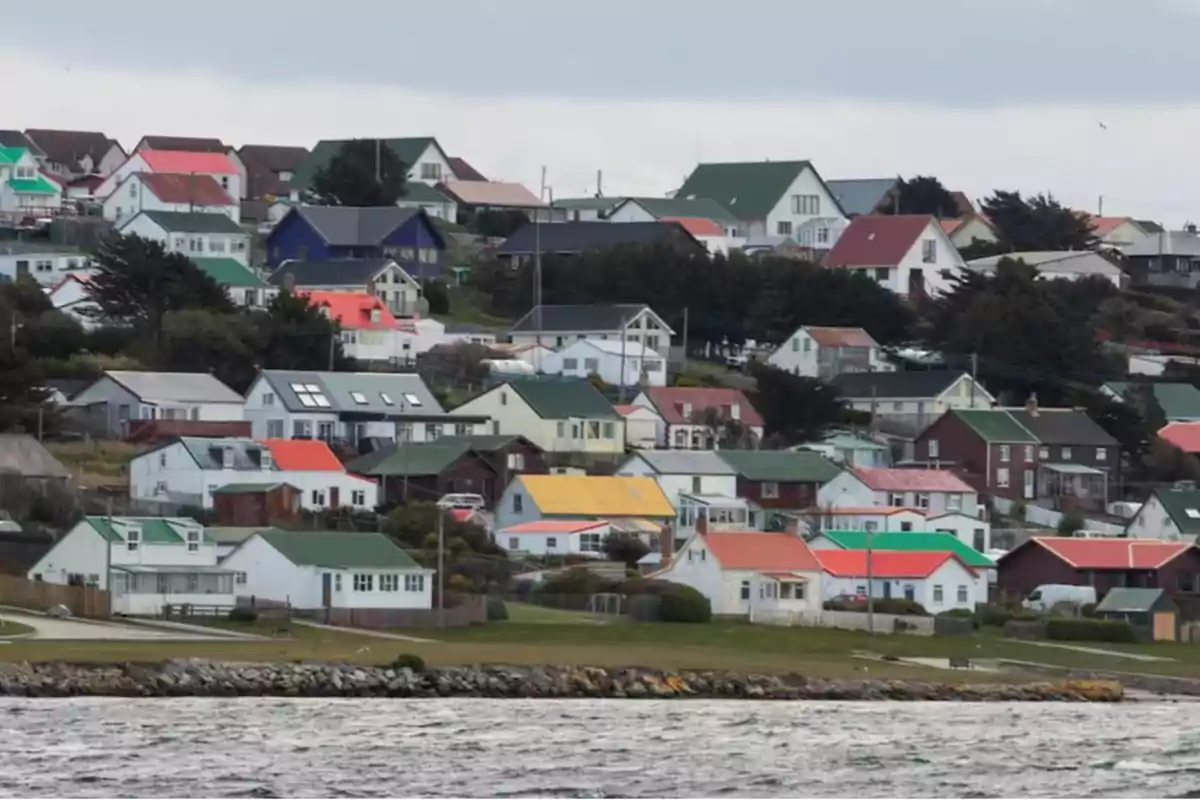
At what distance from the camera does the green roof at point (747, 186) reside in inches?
5477

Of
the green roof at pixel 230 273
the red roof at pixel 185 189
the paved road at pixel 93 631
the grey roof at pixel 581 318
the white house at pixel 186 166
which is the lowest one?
the paved road at pixel 93 631

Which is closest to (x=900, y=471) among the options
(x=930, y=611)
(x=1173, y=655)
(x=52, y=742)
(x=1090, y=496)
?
(x=1090, y=496)

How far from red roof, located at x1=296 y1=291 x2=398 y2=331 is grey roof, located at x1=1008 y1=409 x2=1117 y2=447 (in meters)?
20.5

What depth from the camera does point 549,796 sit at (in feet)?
131

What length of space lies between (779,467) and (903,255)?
1366 inches

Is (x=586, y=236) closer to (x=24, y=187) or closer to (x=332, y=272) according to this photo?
(x=332, y=272)

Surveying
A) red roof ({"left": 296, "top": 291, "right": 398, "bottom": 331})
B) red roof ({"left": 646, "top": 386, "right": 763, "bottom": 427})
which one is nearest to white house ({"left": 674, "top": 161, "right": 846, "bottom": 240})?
red roof ({"left": 296, "top": 291, "right": 398, "bottom": 331})

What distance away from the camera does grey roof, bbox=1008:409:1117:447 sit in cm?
9881

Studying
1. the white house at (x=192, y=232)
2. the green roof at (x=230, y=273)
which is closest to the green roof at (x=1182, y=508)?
the green roof at (x=230, y=273)

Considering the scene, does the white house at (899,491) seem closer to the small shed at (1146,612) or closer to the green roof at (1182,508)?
the green roof at (1182,508)

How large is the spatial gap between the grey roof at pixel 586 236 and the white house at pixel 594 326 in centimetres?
1031

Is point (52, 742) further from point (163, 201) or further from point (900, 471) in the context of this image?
point (163, 201)

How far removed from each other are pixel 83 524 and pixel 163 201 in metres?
57.0

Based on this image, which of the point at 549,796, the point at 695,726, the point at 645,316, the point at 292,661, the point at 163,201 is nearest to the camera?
the point at 549,796
